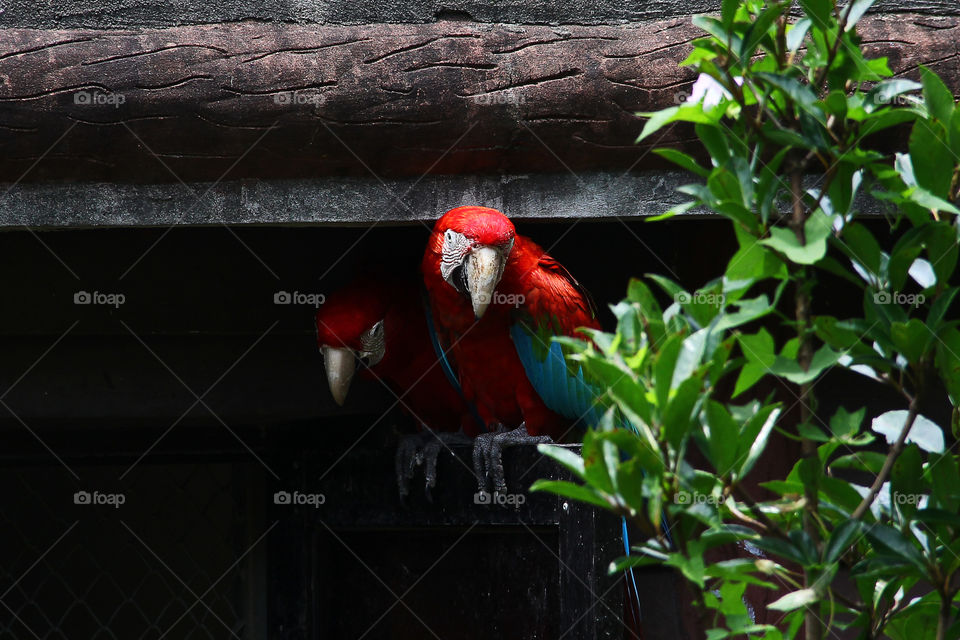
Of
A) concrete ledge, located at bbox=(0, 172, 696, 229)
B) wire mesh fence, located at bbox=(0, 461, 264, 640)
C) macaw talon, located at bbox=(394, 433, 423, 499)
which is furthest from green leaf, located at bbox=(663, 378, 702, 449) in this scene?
wire mesh fence, located at bbox=(0, 461, 264, 640)

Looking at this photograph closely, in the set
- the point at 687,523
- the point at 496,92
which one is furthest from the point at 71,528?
the point at 687,523

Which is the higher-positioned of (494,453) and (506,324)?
(506,324)

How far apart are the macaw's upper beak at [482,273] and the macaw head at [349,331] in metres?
0.33

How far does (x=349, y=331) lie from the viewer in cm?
195

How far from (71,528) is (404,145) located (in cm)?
187

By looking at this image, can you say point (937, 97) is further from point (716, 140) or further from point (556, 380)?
point (556, 380)

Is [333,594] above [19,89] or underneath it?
underneath

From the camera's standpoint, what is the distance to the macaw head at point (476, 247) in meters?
1.66

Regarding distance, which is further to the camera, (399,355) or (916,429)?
(399,355)

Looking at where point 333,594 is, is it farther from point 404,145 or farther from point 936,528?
point 936,528

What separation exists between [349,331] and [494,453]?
38 centimetres

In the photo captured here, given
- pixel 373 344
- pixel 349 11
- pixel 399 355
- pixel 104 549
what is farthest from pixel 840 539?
pixel 104 549

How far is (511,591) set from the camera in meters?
1.79

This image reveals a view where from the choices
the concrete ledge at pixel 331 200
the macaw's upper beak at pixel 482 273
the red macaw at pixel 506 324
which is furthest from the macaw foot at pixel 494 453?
the concrete ledge at pixel 331 200
